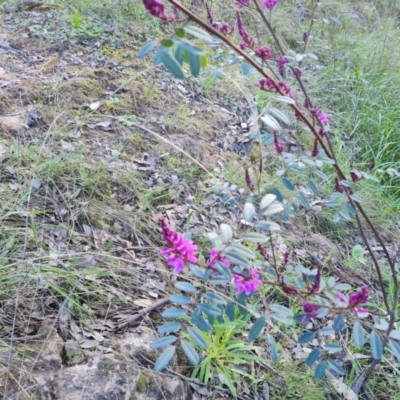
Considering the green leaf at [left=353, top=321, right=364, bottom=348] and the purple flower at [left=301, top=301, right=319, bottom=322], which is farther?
the purple flower at [left=301, top=301, right=319, bottom=322]

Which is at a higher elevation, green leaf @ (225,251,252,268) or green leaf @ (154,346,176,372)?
green leaf @ (225,251,252,268)

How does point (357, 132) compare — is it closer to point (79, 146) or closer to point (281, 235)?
point (281, 235)

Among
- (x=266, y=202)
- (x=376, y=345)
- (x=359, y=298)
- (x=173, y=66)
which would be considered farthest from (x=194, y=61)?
(x=376, y=345)

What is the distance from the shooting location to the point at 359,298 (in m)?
0.97

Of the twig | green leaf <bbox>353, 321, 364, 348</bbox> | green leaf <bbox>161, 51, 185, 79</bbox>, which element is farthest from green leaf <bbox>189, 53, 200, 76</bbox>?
the twig

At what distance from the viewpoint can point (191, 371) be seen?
1.72 meters

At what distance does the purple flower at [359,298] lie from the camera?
3.14 feet

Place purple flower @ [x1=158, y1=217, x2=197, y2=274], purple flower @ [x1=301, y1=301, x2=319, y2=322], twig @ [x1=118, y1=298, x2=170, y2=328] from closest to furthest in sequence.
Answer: purple flower @ [x1=158, y1=217, x2=197, y2=274] < purple flower @ [x1=301, y1=301, x2=319, y2=322] < twig @ [x1=118, y1=298, x2=170, y2=328]

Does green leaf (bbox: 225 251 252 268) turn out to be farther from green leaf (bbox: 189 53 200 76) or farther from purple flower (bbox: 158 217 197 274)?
green leaf (bbox: 189 53 200 76)

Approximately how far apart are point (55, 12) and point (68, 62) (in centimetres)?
85

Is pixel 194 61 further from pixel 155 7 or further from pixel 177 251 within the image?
pixel 177 251

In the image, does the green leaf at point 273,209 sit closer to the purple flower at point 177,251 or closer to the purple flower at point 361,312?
the purple flower at point 177,251

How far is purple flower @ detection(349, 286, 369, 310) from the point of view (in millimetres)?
957

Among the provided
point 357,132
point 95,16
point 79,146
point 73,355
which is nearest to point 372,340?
point 73,355
